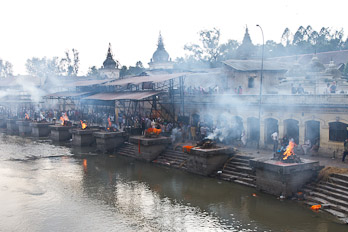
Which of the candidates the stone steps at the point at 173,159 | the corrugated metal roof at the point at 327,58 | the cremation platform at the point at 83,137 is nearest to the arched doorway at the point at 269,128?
the stone steps at the point at 173,159

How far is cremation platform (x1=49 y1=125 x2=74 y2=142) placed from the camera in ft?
105

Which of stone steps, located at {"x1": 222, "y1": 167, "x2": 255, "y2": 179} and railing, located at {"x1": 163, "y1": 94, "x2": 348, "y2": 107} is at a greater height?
railing, located at {"x1": 163, "y1": 94, "x2": 348, "y2": 107}

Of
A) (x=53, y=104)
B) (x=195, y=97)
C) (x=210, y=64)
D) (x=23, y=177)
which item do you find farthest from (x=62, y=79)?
(x=23, y=177)

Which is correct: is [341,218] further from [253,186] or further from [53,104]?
[53,104]

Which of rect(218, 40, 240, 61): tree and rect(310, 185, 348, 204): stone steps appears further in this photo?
rect(218, 40, 240, 61): tree

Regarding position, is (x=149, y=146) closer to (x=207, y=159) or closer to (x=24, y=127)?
(x=207, y=159)

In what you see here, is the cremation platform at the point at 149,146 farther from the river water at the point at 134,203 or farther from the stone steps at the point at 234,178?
the stone steps at the point at 234,178

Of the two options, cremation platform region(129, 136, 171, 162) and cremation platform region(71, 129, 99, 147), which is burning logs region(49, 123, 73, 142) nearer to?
cremation platform region(71, 129, 99, 147)

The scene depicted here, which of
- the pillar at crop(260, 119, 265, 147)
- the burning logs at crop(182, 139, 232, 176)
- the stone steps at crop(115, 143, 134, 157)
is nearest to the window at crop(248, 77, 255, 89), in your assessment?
the pillar at crop(260, 119, 265, 147)

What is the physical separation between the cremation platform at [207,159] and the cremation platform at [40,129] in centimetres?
2247

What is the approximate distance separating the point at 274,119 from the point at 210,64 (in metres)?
34.8

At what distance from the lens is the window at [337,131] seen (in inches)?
702

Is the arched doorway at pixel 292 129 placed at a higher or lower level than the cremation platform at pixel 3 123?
higher

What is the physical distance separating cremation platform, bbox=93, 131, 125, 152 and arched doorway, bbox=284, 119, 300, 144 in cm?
1290
